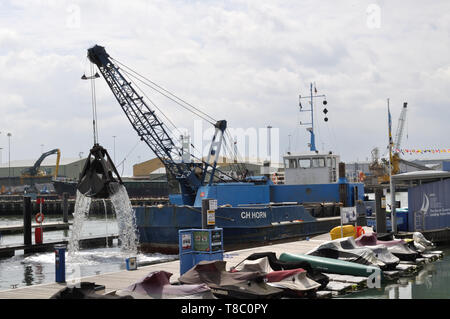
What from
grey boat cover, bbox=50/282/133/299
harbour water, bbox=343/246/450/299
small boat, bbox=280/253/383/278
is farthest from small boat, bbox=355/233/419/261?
grey boat cover, bbox=50/282/133/299

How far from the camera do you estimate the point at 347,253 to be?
1484cm

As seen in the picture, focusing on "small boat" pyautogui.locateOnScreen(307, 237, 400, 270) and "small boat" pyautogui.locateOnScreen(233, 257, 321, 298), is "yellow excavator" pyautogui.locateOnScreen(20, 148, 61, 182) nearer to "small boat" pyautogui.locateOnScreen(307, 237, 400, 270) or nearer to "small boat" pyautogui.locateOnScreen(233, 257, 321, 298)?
"small boat" pyautogui.locateOnScreen(307, 237, 400, 270)

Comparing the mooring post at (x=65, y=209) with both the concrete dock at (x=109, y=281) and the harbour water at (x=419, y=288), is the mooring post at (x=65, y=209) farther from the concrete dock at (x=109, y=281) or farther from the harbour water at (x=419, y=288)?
the harbour water at (x=419, y=288)

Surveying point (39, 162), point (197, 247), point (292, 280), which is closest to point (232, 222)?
point (197, 247)

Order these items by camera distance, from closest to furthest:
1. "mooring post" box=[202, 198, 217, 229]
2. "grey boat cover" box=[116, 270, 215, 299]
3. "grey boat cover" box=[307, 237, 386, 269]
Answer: "grey boat cover" box=[116, 270, 215, 299], "mooring post" box=[202, 198, 217, 229], "grey boat cover" box=[307, 237, 386, 269]

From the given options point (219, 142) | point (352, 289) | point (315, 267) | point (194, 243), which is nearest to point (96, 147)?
point (194, 243)

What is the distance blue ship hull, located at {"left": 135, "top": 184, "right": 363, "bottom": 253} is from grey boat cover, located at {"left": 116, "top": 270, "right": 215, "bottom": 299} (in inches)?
516

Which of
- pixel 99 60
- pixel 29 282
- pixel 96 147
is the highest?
pixel 99 60

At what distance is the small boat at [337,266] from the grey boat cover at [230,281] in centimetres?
306

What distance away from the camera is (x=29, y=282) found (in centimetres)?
1867

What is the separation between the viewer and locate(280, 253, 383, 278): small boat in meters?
14.1

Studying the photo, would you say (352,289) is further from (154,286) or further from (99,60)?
(99,60)

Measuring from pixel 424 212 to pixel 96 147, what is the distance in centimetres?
1317

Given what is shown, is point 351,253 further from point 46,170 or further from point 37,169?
point 46,170
